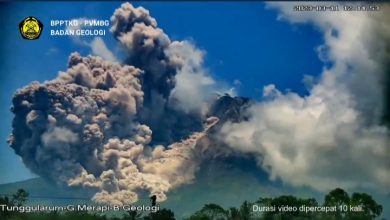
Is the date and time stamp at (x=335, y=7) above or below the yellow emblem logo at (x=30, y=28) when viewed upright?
above

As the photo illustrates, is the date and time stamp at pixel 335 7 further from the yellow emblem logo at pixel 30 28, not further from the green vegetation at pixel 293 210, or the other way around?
the yellow emblem logo at pixel 30 28

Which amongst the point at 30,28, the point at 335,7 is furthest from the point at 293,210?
the point at 30,28

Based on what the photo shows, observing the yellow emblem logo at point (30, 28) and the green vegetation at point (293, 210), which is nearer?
the green vegetation at point (293, 210)

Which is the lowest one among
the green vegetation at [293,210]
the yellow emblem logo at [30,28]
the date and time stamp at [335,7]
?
the green vegetation at [293,210]

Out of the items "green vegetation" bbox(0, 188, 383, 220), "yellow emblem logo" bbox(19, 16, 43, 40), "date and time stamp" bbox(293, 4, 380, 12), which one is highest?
"date and time stamp" bbox(293, 4, 380, 12)

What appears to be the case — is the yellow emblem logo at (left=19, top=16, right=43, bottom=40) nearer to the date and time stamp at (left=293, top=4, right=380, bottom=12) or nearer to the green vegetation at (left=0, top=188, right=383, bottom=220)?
the green vegetation at (left=0, top=188, right=383, bottom=220)

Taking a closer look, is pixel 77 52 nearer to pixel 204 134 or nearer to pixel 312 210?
pixel 204 134
